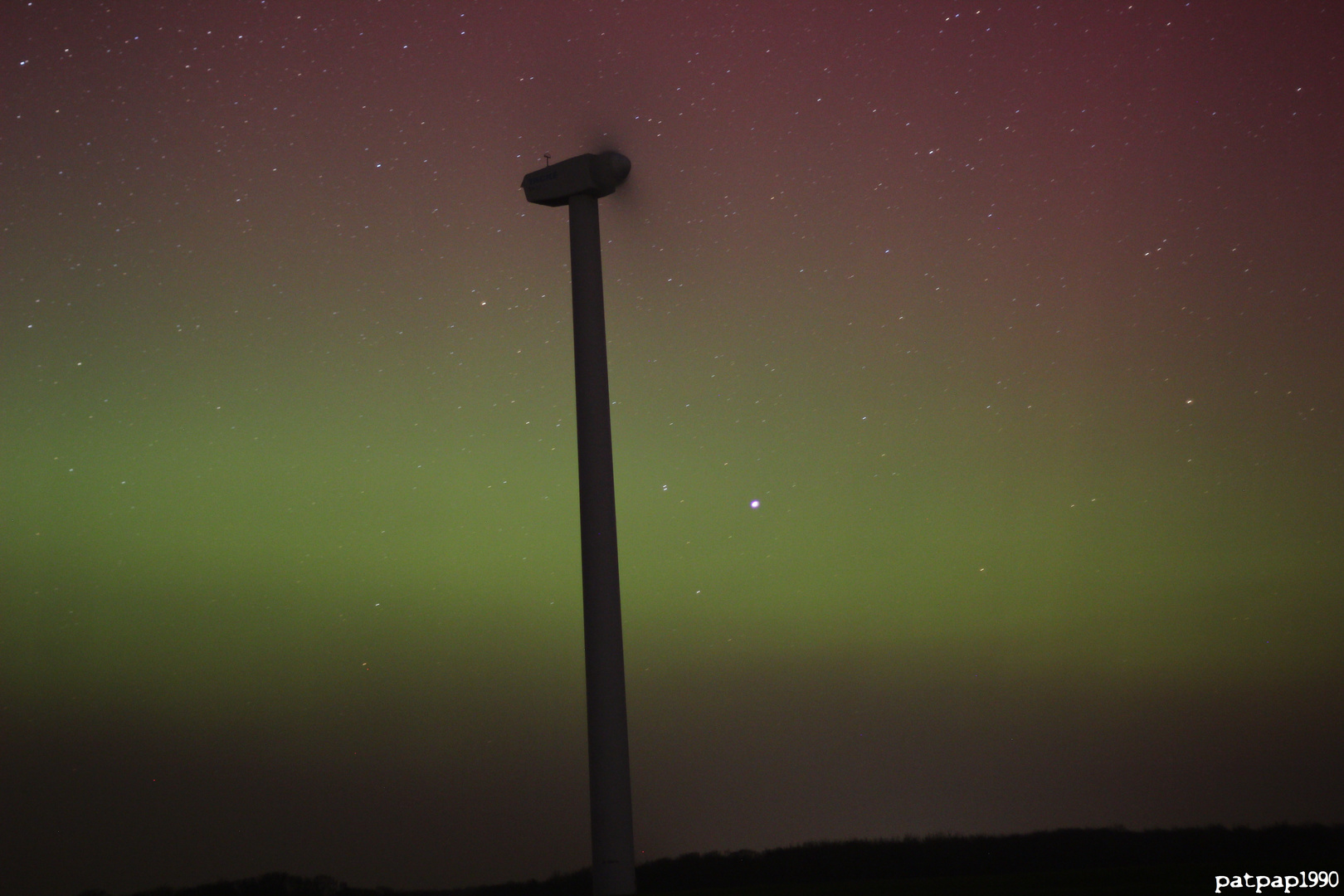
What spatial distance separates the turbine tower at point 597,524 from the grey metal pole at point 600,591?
2 centimetres

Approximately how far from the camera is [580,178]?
2245cm

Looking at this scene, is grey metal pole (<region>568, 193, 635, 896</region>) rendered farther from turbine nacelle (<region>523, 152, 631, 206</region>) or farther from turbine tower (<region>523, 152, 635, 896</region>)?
turbine nacelle (<region>523, 152, 631, 206</region>)

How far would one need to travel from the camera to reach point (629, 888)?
18.2m

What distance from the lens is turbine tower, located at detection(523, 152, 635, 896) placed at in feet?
60.5

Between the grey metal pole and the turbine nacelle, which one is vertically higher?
the turbine nacelle

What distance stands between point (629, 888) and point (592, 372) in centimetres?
Result: 933

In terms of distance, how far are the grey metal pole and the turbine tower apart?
15 mm

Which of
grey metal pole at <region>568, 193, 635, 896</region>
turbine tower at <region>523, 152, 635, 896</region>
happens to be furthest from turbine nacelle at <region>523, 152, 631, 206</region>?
grey metal pole at <region>568, 193, 635, 896</region>

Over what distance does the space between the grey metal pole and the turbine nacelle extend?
0.78 meters

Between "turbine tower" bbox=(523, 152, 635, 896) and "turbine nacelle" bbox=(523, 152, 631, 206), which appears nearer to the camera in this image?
"turbine tower" bbox=(523, 152, 635, 896)

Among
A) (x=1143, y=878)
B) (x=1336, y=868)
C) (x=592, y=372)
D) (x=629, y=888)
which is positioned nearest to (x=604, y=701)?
(x=629, y=888)

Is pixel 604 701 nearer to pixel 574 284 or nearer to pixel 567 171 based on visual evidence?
pixel 574 284

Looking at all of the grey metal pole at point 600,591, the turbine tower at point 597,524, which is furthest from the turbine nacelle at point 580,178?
the grey metal pole at point 600,591

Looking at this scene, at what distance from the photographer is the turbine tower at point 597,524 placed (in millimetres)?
18453
